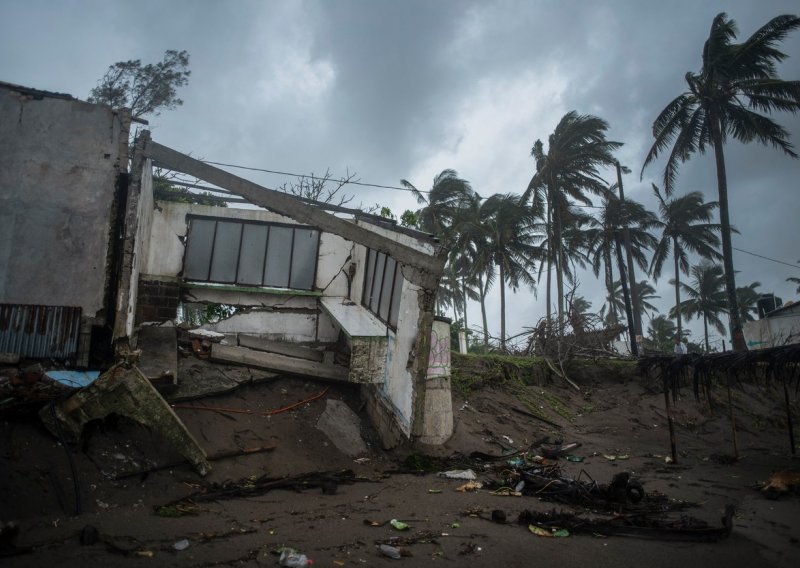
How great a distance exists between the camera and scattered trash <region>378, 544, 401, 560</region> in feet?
13.5

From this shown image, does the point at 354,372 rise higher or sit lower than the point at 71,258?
lower

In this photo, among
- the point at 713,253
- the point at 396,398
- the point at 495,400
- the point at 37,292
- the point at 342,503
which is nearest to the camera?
the point at 342,503

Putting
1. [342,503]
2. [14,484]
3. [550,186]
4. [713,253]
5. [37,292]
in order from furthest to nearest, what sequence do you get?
[713,253]
[550,186]
[37,292]
[342,503]
[14,484]

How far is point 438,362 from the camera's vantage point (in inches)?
325

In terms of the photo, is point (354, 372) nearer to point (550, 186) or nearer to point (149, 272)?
point (149, 272)

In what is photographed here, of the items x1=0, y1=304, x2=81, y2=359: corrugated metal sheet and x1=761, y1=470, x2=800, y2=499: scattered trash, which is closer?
x1=761, y1=470, x2=800, y2=499: scattered trash

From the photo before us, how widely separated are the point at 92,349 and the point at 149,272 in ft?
12.7

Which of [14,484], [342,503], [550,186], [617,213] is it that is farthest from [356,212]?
[617,213]

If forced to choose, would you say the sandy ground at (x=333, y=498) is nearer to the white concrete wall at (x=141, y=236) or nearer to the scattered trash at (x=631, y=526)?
the scattered trash at (x=631, y=526)

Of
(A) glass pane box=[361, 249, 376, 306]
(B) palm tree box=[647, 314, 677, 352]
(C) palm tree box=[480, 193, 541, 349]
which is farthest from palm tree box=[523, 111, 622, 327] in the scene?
(B) palm tree box=[647, 314, 677, 352]

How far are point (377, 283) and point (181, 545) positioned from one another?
24.1ft

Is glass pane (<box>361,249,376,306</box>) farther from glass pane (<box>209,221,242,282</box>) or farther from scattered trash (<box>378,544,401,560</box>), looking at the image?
scattered trash (<box>378,544,401,560</box>)

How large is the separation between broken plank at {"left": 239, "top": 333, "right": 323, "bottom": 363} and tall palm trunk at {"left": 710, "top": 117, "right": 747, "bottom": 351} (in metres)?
14.9

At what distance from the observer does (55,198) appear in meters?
8.16
